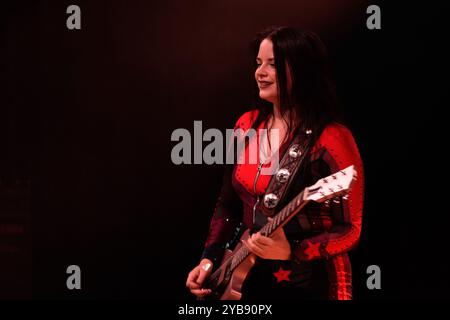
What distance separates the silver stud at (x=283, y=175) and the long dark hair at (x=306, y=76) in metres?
0.14

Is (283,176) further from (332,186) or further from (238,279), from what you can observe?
(238,279)

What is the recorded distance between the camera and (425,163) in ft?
7.80

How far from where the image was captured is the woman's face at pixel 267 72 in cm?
196

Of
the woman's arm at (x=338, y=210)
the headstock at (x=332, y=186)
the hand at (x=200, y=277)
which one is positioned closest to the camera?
the headstock at (x=332, y=186)

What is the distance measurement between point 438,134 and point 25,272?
79.1 inches

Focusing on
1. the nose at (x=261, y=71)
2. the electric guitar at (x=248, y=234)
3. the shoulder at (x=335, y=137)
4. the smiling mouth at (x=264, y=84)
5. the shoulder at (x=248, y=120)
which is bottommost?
the electric guitar at (x=248, y=234)

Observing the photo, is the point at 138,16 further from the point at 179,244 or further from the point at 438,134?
the point at 438,134

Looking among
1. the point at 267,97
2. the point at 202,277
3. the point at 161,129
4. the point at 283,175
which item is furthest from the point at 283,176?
the point at 161,129

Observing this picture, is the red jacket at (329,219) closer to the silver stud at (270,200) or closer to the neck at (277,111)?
the silver stud at (270,200)

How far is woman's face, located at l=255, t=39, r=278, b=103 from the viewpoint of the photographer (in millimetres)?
1963

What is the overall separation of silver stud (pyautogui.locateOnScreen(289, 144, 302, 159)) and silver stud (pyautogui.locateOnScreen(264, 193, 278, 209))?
0.14 meters

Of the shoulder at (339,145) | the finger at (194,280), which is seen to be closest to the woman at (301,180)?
the shoulder at (339,145)

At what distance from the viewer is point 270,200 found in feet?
6.26

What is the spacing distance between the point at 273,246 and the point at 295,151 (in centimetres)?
32
